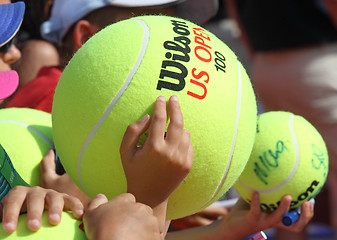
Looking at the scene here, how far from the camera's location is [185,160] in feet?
5.26

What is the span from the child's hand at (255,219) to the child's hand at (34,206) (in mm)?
1194

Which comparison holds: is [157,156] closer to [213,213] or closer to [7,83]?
[7,83]

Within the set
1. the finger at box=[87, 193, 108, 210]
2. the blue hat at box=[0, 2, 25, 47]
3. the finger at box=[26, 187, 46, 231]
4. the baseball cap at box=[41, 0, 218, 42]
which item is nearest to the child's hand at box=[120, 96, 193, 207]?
the finger at box=[87, 193, 108, 210]

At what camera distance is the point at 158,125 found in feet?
5.16

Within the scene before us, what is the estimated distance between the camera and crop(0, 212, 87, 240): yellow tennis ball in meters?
1.40

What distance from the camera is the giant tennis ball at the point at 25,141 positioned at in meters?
1.96

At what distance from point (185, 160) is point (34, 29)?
2.84 m

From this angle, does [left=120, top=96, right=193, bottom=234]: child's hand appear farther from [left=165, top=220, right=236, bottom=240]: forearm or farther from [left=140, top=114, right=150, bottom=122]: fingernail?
[left=165, top=220, right=236, bottom=240]: forearm

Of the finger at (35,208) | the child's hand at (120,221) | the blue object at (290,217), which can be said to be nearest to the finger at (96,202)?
the child's hand at (120,221)

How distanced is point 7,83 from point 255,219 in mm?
1381

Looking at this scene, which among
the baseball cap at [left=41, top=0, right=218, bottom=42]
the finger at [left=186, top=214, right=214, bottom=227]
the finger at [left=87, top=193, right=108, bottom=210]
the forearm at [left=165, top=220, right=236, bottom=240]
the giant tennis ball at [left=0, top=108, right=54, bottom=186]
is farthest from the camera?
the finger at [left=186, top=214, right=214, bottom=227]

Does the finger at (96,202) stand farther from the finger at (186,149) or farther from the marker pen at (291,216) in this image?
the marker pen at (291,216)

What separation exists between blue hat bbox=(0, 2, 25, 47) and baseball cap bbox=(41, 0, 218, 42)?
876 mm

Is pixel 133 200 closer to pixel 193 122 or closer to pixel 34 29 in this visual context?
pixel 193 122
